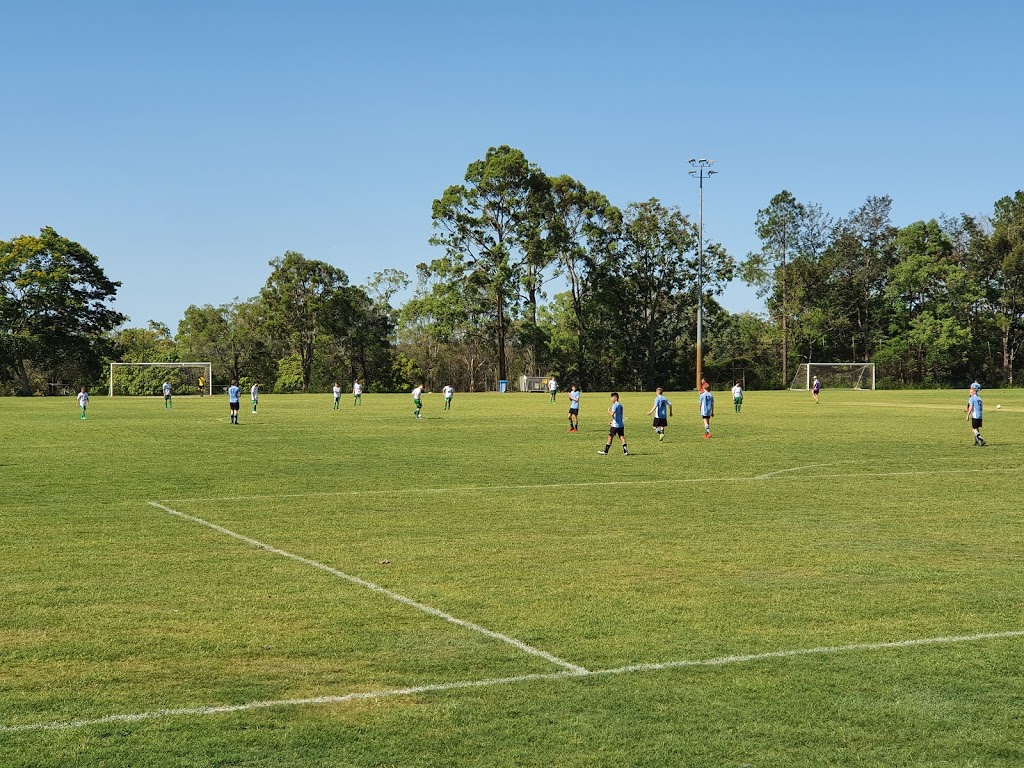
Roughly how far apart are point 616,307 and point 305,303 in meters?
29.7

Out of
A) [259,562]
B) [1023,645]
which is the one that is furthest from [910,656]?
[259,562]

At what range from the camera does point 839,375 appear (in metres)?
104

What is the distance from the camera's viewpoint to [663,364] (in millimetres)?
109875

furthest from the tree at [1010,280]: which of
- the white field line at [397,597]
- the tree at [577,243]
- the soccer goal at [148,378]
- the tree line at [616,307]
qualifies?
the white field line at [397,597]

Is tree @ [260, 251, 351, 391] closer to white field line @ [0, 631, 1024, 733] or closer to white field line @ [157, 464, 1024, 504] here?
white field line @ [157, 464, 1024, 504]

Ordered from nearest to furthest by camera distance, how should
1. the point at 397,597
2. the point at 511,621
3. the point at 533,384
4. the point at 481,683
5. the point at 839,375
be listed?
the point at 481,683 < the point at 511,621 < the point at 397,597 < the point at 533,384 < the point at 839,375

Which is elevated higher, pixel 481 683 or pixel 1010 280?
pixel 1010 280

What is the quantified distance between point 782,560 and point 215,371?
103m

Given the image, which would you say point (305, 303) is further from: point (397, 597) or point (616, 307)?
point (397, 597)

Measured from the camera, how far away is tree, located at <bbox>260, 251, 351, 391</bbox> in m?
106

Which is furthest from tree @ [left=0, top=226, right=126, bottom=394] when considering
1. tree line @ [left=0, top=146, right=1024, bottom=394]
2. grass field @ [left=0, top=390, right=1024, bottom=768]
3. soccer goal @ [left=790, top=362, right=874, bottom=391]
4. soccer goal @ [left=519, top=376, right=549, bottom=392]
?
grass field @ [left=0, top=390, right=1024, bottom=768]

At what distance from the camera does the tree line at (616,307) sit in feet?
340

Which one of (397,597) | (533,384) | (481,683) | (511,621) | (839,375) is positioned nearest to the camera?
(481,683)

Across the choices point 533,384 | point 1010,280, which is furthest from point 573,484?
point 1010,280
